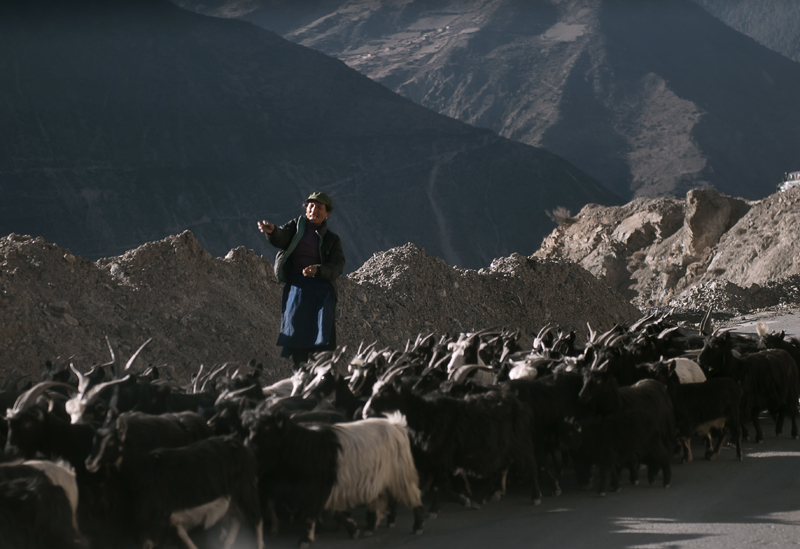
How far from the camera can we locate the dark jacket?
718 centimetres

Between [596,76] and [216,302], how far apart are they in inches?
2670

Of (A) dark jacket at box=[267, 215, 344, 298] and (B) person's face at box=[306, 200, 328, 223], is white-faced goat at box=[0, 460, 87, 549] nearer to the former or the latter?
(A) dark jacket at box=[267, 215, 344, 298]

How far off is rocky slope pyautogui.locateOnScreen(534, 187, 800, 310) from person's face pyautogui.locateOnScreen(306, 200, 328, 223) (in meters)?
18.6

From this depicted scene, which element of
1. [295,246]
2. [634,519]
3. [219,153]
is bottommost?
[634,519]

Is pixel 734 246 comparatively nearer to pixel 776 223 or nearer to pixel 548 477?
pixel 776 223

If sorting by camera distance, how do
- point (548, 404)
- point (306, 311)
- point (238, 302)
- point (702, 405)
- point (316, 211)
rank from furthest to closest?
1. point (238, 302)
2. point (306, 311)
3. point (316, 211)
4. point (702, 405)
5. point (548, 404)

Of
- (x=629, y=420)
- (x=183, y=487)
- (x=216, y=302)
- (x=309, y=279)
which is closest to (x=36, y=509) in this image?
(x=183, y=487)

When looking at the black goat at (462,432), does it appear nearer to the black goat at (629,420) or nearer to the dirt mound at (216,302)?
the black goat at (629,420)

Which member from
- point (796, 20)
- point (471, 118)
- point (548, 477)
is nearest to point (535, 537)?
point (548, 477)

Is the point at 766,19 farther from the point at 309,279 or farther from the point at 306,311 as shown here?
the point at 306,311

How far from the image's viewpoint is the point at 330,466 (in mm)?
4637

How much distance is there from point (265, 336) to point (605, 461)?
7.11 m

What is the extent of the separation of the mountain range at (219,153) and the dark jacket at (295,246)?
Result: 109 ft

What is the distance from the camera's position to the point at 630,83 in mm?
73375
